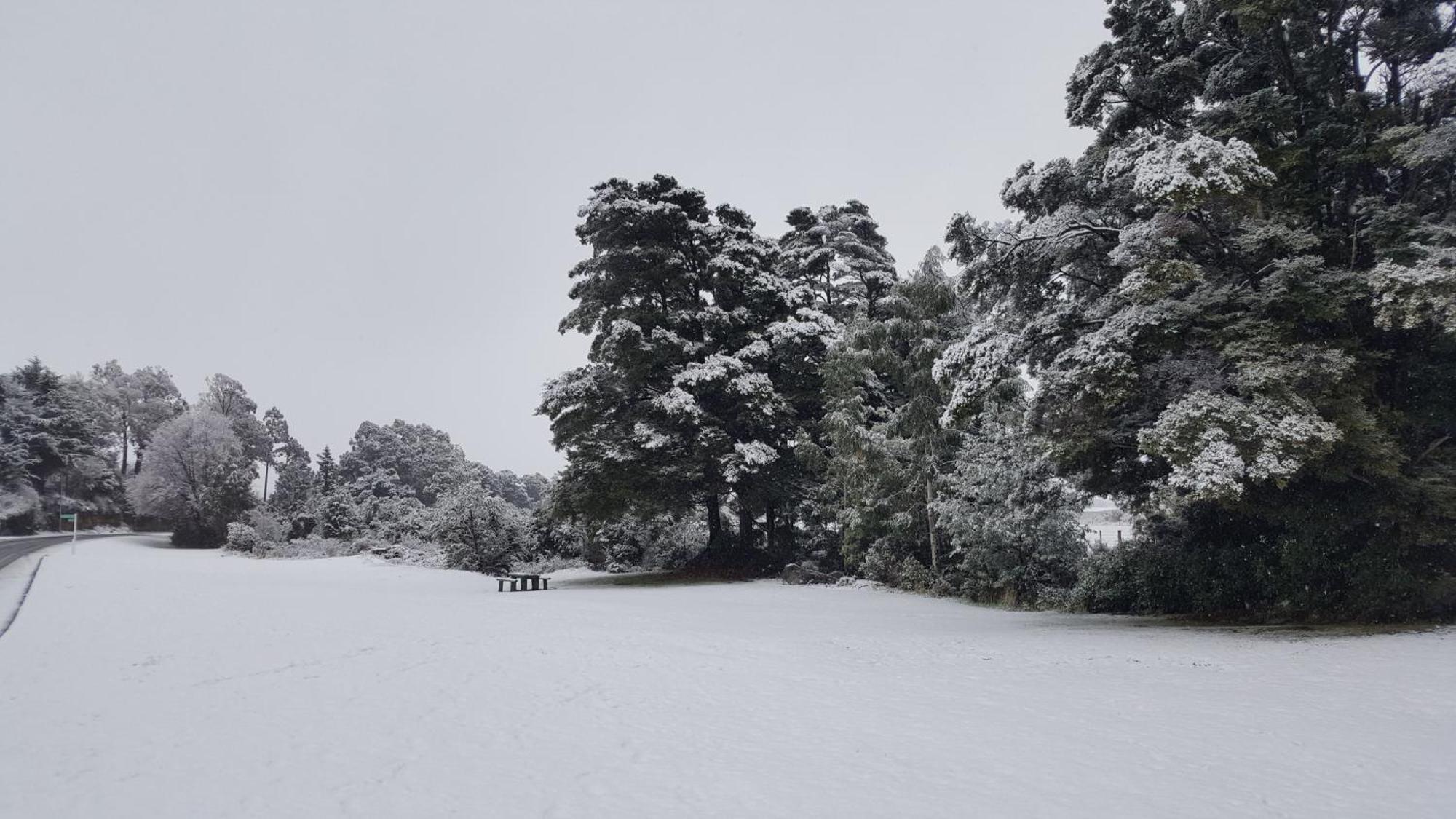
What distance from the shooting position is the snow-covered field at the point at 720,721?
5.02 metres

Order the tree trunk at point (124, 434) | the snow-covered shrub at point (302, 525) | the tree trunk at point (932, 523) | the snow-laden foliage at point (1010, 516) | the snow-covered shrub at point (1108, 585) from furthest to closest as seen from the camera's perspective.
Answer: the tree trunk at point (124, 434)
the snow-covered shrub at point (302, 525)
the tree trunk at point (932, 523)
the snow-laden foliage at point (1010, 516)
the snow-covered shrub at point (1108, 585)

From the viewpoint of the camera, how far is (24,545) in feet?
142

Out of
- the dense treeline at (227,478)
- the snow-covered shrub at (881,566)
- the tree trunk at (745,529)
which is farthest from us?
the dense treeline at (227,478)

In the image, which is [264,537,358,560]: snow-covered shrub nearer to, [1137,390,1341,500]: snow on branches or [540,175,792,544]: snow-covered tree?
[540,175,792,544]: snow-covered tree

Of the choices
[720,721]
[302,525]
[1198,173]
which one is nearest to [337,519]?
[302,525]

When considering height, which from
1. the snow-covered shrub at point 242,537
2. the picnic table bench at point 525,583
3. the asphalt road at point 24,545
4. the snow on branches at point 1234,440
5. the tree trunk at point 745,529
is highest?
the snow on branches at point 1234,440

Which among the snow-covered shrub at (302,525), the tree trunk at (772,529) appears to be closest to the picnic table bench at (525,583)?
the tree trunk at (772,529)

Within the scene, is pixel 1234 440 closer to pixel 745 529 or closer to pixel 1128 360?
pixel 1128 360

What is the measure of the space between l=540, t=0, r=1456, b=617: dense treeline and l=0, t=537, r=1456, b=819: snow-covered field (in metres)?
2.37

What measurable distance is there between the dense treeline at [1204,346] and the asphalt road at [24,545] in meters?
35.2

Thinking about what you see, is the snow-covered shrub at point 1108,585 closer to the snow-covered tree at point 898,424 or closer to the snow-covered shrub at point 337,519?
the snow-covered tree at point 898,424

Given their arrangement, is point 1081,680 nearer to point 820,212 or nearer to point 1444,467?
point 1444,467

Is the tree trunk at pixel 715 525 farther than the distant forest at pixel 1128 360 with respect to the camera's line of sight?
Yes

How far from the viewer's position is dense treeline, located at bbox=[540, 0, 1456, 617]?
1093cm
